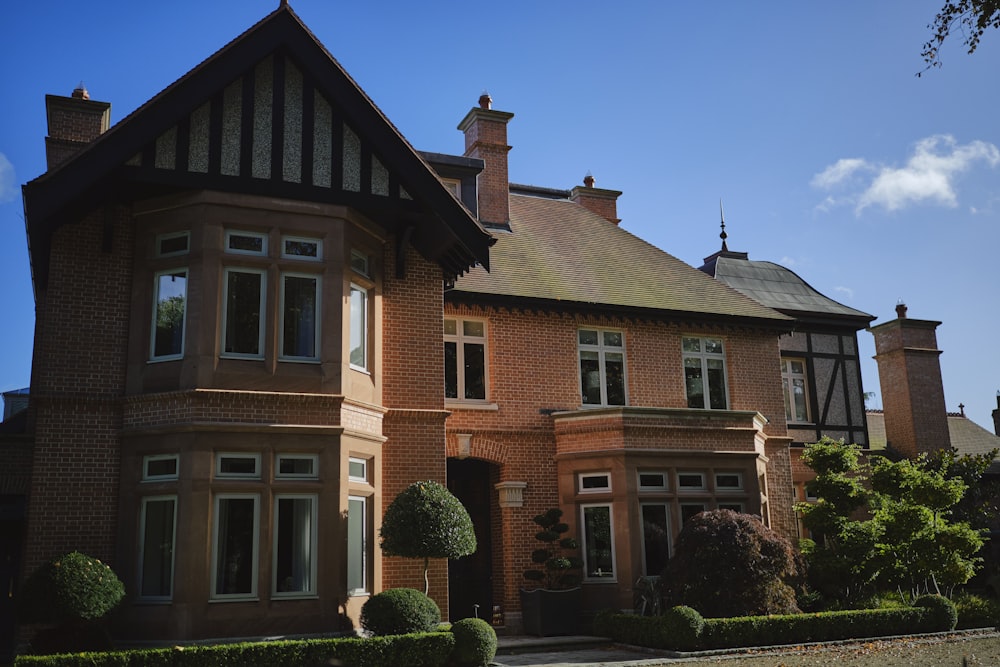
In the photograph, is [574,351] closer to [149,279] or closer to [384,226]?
[384,226]

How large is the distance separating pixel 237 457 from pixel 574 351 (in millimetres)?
8818

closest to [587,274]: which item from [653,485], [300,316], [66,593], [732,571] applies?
[653,485]

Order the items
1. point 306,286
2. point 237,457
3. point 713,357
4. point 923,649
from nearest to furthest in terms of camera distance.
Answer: point 237,457
point 306,286
point 923,649
point 713,357

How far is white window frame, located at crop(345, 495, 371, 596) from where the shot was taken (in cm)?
1307

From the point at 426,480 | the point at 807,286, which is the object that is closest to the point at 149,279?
the point at 426,480

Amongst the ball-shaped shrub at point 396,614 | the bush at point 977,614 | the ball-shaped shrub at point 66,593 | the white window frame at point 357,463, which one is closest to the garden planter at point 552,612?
the ball-shaped shrub at point 396,614

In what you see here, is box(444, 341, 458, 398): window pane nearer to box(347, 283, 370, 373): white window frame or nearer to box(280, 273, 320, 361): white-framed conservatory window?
box(347, 283, 370, 373): white window frame

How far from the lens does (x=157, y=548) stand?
484 inches

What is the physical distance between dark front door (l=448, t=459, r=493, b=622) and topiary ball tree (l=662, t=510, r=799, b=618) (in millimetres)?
4229

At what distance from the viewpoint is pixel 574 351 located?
19.5 metres

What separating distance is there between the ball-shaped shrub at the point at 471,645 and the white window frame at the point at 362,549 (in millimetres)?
1553

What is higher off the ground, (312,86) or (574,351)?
(312,86)

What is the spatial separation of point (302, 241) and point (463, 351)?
5.80m

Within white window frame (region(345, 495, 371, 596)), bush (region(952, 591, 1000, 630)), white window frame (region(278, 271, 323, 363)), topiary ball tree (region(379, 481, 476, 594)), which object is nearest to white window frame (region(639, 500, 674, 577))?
topiary ball tree (region(379, 481, 476, 594))
